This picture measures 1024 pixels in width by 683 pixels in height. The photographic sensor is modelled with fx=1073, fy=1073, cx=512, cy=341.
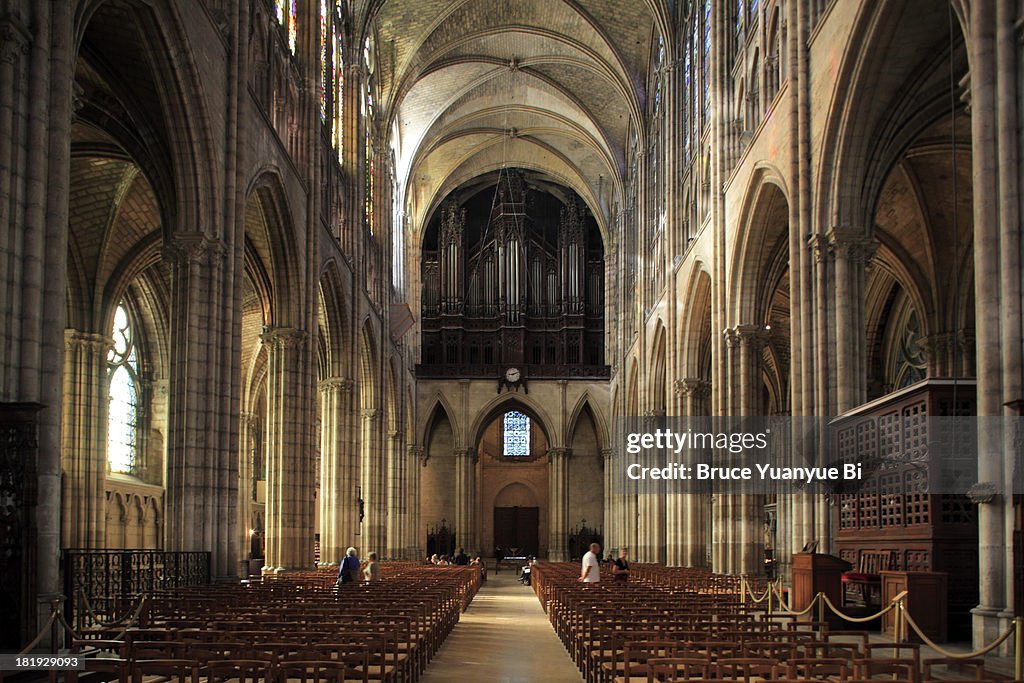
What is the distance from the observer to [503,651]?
1504 cm

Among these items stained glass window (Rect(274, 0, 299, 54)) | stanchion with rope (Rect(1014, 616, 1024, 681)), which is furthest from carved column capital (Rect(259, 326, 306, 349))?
stanchion with rope (Rect(1014, 616, 1024, 681))

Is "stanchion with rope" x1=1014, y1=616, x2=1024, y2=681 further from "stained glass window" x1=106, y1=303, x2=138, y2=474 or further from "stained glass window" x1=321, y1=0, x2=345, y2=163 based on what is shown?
"stained glass window" x1=106, y1=303, x2=138, y2=474

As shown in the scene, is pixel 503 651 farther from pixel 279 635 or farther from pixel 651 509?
pixel 651 509

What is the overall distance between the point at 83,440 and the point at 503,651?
57.1 feet

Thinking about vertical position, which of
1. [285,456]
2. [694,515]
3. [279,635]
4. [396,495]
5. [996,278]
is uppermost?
[996,278]

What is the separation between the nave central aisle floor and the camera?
12.2 metres

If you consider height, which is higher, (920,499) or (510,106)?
(510,106)

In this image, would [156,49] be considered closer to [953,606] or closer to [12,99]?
[12,99]

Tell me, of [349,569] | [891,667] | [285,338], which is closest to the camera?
[891,667]

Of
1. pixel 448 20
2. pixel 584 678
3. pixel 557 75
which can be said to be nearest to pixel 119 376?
pixel 448 20

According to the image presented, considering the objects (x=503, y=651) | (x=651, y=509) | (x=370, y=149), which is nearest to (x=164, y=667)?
(x=503, y=651)

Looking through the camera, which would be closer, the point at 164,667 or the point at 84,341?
the point at 164,667

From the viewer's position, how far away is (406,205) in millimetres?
48875

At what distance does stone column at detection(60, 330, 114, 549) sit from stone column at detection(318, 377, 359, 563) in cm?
627
